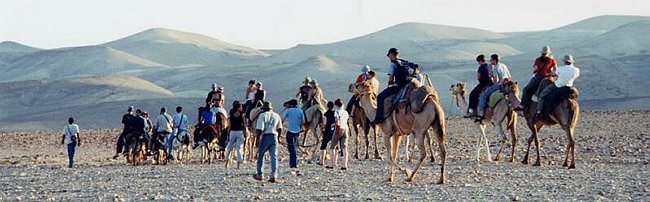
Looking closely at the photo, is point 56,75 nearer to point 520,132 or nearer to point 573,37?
point 573,37

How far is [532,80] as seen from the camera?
1046 inches

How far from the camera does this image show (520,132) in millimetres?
42188

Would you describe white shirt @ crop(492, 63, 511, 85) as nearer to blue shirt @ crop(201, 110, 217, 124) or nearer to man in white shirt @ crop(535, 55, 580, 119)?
man in white shirt @ crop(535, 55, 580, 119)

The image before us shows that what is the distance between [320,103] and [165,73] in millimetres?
109372

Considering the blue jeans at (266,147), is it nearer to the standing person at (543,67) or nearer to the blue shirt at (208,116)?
the standing person at (543,67)

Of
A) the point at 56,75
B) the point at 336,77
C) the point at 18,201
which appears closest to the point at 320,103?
the point at 18,201

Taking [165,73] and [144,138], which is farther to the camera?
[165,73]

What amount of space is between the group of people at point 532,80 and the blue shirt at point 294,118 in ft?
15.2

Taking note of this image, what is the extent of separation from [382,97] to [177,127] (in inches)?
397

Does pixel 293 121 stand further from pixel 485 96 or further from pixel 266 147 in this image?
pixel 485 96

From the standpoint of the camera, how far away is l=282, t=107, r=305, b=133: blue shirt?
81.4ft

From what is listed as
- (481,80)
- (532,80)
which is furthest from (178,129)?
(532,80)

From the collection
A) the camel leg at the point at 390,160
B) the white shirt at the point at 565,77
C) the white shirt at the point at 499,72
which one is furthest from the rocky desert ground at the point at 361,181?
the white shirt at the point at 499,72

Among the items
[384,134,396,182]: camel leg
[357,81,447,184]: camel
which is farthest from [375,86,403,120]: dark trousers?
[384,134,396,182]: camel leg
